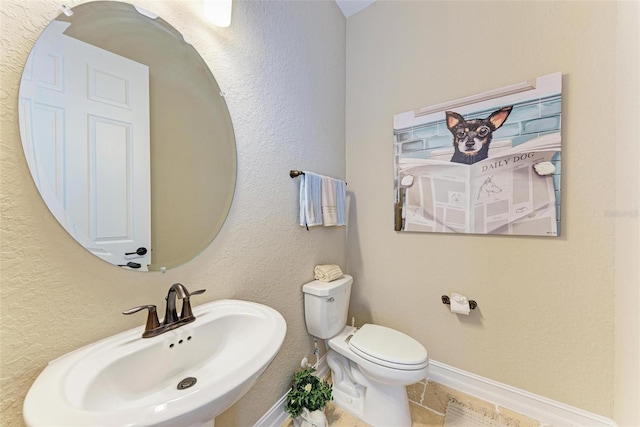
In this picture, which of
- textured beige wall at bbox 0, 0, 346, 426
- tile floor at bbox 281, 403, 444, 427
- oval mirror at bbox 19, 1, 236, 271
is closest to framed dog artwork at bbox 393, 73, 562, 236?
textured beige wall at bbox 0, 0, 346, 426

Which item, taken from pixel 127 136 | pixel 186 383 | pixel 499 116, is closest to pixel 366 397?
pixel 186 383

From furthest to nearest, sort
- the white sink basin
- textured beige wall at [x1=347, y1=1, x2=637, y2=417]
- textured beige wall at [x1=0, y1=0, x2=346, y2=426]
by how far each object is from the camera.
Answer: textured beige wall at [x1=347, y1=1, x2=637, y2=417], textured beige wall at [x1=0, y1=0, x2=346, y2=426], the white sink basin

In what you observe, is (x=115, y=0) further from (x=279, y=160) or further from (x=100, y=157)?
(x=279, y=160)

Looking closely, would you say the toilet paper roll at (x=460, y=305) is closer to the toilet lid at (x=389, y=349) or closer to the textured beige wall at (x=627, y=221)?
the toilet lid at (x=389, y=349)

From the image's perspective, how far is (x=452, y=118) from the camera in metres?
1.46

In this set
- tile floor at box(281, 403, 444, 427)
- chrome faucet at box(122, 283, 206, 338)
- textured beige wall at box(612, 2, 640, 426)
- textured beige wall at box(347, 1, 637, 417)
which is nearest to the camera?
chrome faucet at box(122, 283, 206, 338)

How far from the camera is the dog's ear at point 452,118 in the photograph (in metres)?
1.44

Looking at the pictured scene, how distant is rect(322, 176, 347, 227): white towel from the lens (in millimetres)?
1485

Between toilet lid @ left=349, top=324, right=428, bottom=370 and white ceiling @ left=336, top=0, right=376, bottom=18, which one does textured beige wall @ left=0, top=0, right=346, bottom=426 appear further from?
toilet lid @ left=349, top=324, right=428, bottom=370

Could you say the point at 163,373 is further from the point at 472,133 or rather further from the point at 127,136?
the point at 472,133

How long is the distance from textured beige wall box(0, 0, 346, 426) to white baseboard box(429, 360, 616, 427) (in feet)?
3.08

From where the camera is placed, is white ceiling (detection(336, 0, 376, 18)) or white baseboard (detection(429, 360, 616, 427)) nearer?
white baseboard (detection(429, 360, 616, 427))

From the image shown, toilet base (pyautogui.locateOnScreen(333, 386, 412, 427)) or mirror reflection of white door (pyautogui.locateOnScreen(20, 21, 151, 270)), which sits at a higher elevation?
mirror reflection of white door (pyautogui.locateOnScreen(20, 21, 151, 270))

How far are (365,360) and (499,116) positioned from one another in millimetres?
1556
